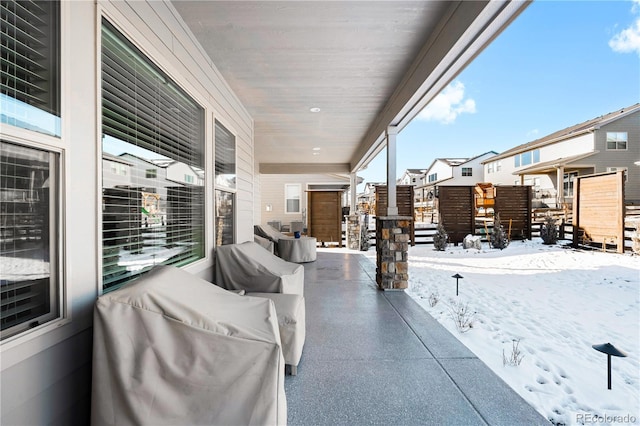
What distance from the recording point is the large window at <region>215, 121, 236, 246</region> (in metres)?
3.77

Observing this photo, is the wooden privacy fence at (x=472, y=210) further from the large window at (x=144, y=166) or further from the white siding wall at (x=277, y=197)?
the large window at (x=144, y=166)

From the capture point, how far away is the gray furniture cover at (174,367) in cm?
131

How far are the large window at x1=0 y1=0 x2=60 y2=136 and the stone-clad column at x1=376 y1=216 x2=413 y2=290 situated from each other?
3.94 metres

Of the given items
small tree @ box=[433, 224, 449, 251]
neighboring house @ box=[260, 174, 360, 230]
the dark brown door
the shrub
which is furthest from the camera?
neighboring house @ box=[260, 174, 360, 230]

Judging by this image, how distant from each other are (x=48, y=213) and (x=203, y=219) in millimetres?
1900

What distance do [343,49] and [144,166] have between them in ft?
7.27

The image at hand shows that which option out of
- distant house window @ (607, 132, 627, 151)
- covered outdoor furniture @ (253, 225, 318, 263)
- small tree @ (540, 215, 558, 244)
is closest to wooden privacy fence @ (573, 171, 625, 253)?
small tree @ (540, 215, 558, 244)

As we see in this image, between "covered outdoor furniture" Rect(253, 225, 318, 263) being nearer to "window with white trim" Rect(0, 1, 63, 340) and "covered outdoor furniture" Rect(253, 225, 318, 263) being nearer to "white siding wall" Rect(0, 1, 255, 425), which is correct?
"white siding wall" Rect(0, 1, 255, 425)

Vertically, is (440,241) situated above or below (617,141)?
below

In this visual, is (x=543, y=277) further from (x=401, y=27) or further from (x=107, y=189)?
(x=107, y=189)

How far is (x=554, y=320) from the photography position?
11.5 feet

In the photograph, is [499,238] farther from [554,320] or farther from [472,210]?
[554,320]

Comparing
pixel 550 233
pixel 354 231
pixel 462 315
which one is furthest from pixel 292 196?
pixel 462 315

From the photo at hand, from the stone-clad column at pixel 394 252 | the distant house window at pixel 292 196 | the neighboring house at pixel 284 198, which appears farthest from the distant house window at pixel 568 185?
the stone-clad column at pixel 394 252
